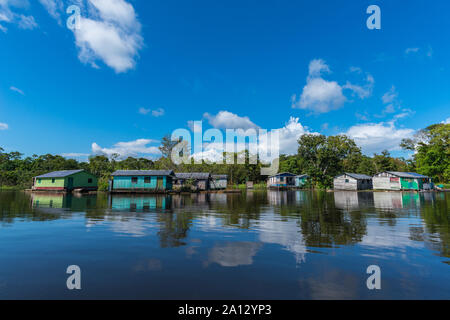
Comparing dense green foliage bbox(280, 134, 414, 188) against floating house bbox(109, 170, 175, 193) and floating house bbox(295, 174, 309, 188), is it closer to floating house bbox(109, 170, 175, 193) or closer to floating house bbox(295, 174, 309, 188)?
floating house bbox(295, 174, 309, 188)

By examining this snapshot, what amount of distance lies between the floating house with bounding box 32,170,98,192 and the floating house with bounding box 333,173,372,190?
5471 centimetres

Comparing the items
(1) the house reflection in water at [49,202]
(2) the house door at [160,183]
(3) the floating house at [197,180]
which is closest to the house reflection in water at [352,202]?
(1) the house reflection in water at [49,202]

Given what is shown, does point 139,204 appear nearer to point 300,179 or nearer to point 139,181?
point 139,181

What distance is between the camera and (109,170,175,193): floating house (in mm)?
35188

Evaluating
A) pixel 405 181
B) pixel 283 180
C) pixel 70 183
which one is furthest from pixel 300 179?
pixel 70 183

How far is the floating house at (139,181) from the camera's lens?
115 ft

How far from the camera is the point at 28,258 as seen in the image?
19.1 ft

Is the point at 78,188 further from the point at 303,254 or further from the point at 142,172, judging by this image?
the point at 303,254

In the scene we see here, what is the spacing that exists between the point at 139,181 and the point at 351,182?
4579cm

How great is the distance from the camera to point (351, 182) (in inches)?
1938

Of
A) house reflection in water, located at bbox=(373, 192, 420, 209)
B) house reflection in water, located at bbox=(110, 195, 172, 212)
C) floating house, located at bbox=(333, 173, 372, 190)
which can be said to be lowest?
house reflection in water, located at bbox=(373, 192, 420, 209)

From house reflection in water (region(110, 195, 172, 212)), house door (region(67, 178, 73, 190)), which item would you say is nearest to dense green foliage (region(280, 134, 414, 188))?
house reflection in water (region(110, 195, 172, 212))

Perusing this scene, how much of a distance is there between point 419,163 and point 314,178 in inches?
1033

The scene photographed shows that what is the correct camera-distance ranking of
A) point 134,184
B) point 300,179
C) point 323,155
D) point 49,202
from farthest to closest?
point 300,179, point 323,155, point 134,184, point 49,202
